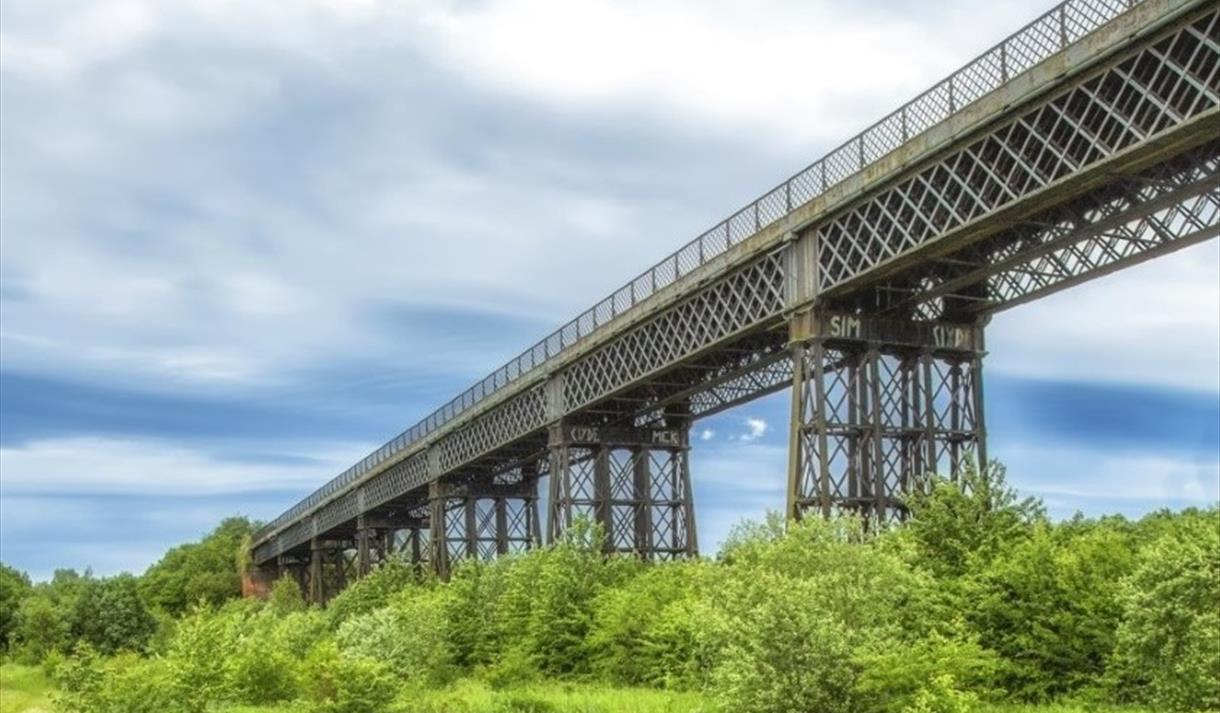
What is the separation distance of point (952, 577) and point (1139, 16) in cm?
1338

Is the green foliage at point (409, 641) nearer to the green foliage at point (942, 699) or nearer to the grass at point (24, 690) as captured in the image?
the grass at point (24, 690)

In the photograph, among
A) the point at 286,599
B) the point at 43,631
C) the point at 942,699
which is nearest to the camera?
the point at 942,699

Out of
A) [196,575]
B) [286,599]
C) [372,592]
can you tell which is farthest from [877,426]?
[196,575]

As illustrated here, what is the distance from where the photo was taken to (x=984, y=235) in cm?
3269

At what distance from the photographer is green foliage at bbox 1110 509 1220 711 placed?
1984 centimetres

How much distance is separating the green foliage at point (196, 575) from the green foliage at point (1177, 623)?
129124 millimetres

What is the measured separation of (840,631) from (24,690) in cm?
6027

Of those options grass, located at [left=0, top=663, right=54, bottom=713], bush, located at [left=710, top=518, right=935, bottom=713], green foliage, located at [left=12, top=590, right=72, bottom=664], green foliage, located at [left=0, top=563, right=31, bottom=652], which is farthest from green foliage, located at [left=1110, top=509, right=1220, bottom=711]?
green foliage, located at [left=0, top=563, right=31, bottom=652]

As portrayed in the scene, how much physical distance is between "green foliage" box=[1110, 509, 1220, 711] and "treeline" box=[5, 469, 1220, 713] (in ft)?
0.14

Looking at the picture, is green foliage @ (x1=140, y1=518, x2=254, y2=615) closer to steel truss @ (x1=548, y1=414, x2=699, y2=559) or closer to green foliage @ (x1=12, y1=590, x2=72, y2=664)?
green foliage @ (x1=12, y1=590, x2=72, y2=664)

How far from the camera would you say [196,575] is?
5778 inches

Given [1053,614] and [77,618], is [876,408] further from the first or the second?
[77,618]

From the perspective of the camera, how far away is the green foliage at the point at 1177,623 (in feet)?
65.1

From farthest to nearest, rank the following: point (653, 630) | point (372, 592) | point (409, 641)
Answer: point (372, 592) < point (409, 641) < point (653, 630)
